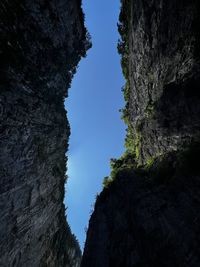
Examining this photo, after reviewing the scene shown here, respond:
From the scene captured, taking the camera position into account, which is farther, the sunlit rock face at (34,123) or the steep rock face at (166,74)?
the sunlit rock face at (34,123)

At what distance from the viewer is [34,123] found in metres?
15.8

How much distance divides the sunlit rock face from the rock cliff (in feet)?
16.4

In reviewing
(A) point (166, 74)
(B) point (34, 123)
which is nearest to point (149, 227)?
(A) point (166, 74)

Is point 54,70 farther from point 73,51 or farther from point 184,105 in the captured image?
point 184,105

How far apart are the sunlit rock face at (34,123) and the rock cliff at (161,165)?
499 centimetres

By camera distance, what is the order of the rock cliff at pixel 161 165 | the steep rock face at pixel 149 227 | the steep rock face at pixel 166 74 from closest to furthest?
the steep rock face at pixel 149 227 → the rock cliff at pixel 161 165 → the steep rock face at pixel 166 74

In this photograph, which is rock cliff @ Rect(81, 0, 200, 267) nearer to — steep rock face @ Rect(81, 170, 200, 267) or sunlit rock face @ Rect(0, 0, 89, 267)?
steep rock face @ Rect(81, 170, 200, 267)

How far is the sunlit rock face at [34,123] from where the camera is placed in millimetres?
12766

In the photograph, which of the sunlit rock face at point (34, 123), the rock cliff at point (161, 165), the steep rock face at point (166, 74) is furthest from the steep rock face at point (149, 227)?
the sunlit rock face at point (34, 123)

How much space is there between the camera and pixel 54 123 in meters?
20.0

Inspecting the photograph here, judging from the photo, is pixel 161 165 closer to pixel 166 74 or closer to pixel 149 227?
pixel 149 227

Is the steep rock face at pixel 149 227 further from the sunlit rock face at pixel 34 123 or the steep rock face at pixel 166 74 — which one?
the sunlit rock face at pixel 34 123

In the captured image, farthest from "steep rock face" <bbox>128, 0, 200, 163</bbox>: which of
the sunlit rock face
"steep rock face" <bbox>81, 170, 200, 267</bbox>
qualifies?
the sunlit rock face

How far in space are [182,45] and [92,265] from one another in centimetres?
895
